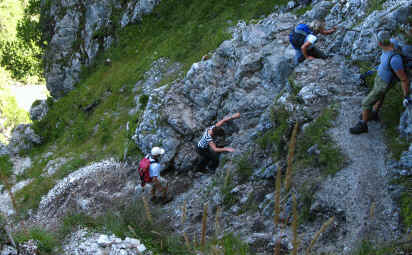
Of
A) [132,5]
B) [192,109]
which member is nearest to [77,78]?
[132,5]

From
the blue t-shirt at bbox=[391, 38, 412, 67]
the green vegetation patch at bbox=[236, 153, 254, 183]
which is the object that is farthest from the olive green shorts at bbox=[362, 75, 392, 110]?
the green vegetation patch at bbox=[236, 153, 254, 183]

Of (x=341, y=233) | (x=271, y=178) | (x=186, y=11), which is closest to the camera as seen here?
(x=341, y=233)

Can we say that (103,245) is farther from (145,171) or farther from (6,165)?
(6,165)

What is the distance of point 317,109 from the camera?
27.8 feet

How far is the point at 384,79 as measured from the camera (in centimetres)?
687

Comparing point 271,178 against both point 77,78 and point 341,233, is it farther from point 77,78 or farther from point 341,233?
point 77,78

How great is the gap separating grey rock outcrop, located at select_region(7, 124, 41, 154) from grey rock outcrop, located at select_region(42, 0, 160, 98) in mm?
6090

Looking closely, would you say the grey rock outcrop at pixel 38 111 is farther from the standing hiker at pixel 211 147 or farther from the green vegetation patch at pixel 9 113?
the standing hiker at pixel 211 147

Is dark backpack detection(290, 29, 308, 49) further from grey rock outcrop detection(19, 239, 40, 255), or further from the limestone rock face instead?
grey rock outcrop detection(19, 239, 40, 255)

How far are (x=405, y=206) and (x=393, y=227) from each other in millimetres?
461

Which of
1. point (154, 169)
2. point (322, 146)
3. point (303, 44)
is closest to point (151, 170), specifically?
point (154, 169)

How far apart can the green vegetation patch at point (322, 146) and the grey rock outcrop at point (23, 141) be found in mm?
21870

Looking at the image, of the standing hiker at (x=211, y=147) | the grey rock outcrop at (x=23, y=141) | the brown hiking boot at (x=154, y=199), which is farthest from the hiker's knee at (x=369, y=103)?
the grey rock outcrop at (x=23, y=141)

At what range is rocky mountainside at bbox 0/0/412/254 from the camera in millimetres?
5926
